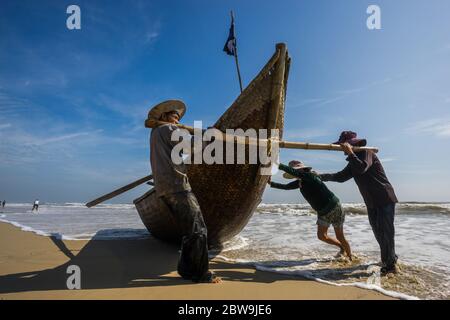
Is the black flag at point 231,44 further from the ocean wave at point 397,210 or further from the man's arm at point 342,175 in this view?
the ocean wave at point 397,210

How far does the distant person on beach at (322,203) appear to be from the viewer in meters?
4.26

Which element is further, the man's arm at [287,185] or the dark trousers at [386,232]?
the man's arm at [287,185]

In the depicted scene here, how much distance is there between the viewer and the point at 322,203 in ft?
14.1

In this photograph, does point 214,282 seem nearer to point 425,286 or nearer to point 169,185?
point 169,185

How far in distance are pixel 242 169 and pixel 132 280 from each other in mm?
→ 1923

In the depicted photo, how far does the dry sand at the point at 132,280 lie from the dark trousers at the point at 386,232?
0.89 metres

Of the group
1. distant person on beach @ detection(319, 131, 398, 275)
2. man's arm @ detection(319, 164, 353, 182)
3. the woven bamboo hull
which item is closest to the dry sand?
the woven bamboo hull

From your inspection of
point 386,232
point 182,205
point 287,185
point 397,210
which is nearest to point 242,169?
point 287,185

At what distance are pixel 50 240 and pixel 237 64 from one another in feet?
19.1

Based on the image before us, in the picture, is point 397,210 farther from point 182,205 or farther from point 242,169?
point 182,205

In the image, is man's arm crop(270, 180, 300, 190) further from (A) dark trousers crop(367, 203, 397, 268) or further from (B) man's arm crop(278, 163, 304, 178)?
(A) dark trousers crop(367, 203, 397, 268)

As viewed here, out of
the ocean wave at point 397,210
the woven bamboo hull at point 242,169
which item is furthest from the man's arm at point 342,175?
the ocean wave at point 397,210

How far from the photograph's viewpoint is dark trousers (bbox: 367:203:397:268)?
3.45 m
